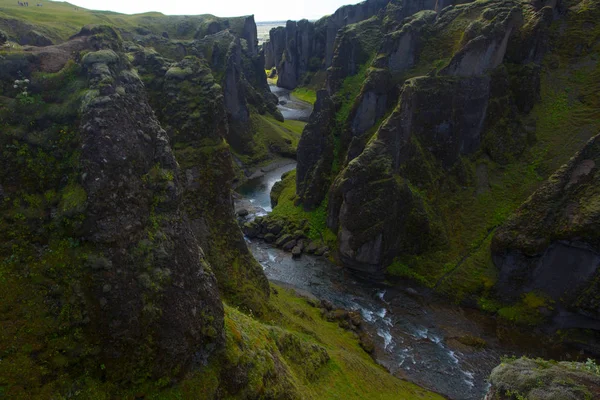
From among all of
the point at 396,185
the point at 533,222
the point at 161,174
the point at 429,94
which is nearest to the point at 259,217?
the point at 396,185

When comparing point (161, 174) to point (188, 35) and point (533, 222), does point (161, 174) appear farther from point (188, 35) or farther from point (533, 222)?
point (188, 35)

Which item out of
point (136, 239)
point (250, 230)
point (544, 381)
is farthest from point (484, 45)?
point (136, 239)

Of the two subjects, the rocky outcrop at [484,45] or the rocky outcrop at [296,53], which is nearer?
the rocky outcrop at [484,45]

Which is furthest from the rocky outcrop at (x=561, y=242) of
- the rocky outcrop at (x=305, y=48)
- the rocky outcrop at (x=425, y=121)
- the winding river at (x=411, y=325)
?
the rocky outcrop at (x=305, y=48)

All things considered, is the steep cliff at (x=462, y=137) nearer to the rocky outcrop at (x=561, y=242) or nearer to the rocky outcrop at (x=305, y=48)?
the rocky outcrop at (x=561, y=242)

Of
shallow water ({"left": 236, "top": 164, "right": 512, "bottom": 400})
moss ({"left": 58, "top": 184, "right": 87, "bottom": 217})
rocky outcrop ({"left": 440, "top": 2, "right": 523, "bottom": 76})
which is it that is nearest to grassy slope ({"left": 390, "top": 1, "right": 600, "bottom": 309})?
shallow water ({"left": 236, "top": 164, "right": 512, "bottom": 400})

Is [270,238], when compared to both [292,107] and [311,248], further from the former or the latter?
[292,107]

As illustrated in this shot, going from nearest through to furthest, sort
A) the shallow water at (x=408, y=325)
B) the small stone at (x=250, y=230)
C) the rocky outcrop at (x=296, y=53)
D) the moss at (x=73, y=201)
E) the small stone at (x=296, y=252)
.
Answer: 1. the moss at (x=73, y=201)
2. the shallow water at (x=408, y=325)
3. the small stone at (x=296, y=252)
4. the small stone at (x=250, y=230)
5. the rocky outcrop at (x=296, y=53)
